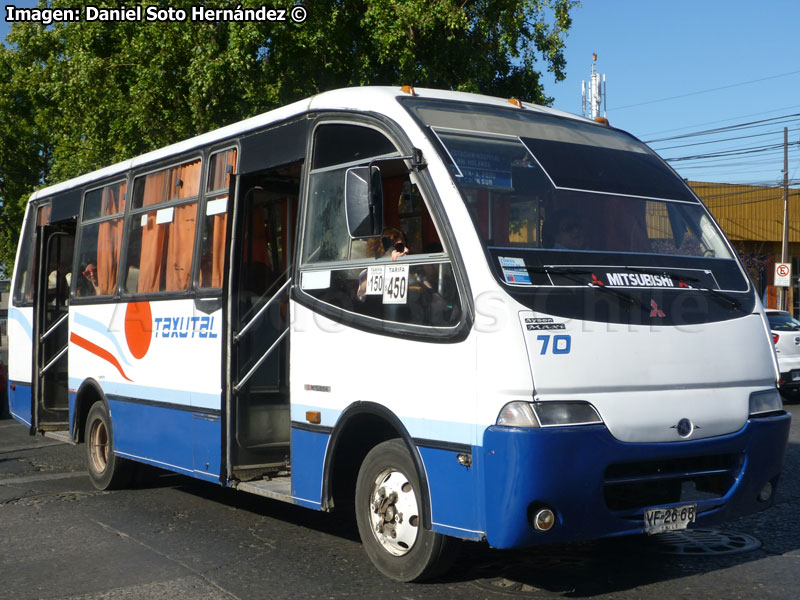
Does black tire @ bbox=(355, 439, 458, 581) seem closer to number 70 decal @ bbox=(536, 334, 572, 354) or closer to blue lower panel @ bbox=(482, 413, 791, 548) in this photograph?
blue lower panel @ bbox=(482, 413, 791, 548)

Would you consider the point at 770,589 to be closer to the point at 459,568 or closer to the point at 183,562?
the point at 459,568

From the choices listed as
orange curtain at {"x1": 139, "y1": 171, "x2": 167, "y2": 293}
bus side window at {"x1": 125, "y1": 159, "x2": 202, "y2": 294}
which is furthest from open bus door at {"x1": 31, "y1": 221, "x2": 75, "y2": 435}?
orange curtain at {"x1": 139, "y1": 171, "x2": 167, "y2": 293}

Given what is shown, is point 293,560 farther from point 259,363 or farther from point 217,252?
point 217,252

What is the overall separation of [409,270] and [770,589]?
2664mm

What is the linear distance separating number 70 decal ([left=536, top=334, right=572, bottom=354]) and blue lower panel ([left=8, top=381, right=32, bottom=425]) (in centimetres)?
785

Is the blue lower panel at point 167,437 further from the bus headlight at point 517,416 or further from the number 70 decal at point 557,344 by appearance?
the number 70 decal at point 557,344

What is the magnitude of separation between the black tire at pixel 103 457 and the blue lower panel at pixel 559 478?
17.3ft

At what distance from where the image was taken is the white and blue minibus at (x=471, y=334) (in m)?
5.08

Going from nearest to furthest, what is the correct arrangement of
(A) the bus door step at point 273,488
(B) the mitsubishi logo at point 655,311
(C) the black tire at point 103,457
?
(B) the mitsubishi logo at point 655,311, (A) the bus door step at point 273,488, (C) the black tire at point 103,457

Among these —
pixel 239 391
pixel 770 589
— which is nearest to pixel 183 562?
pixel 239 391

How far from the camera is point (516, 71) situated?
1802 cm

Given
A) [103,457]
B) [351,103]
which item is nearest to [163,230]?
[103,457]

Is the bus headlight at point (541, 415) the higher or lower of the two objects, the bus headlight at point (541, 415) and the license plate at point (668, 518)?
the higher

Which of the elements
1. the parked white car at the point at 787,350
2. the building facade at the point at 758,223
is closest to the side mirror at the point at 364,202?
the parked white car at the point at 787,350
